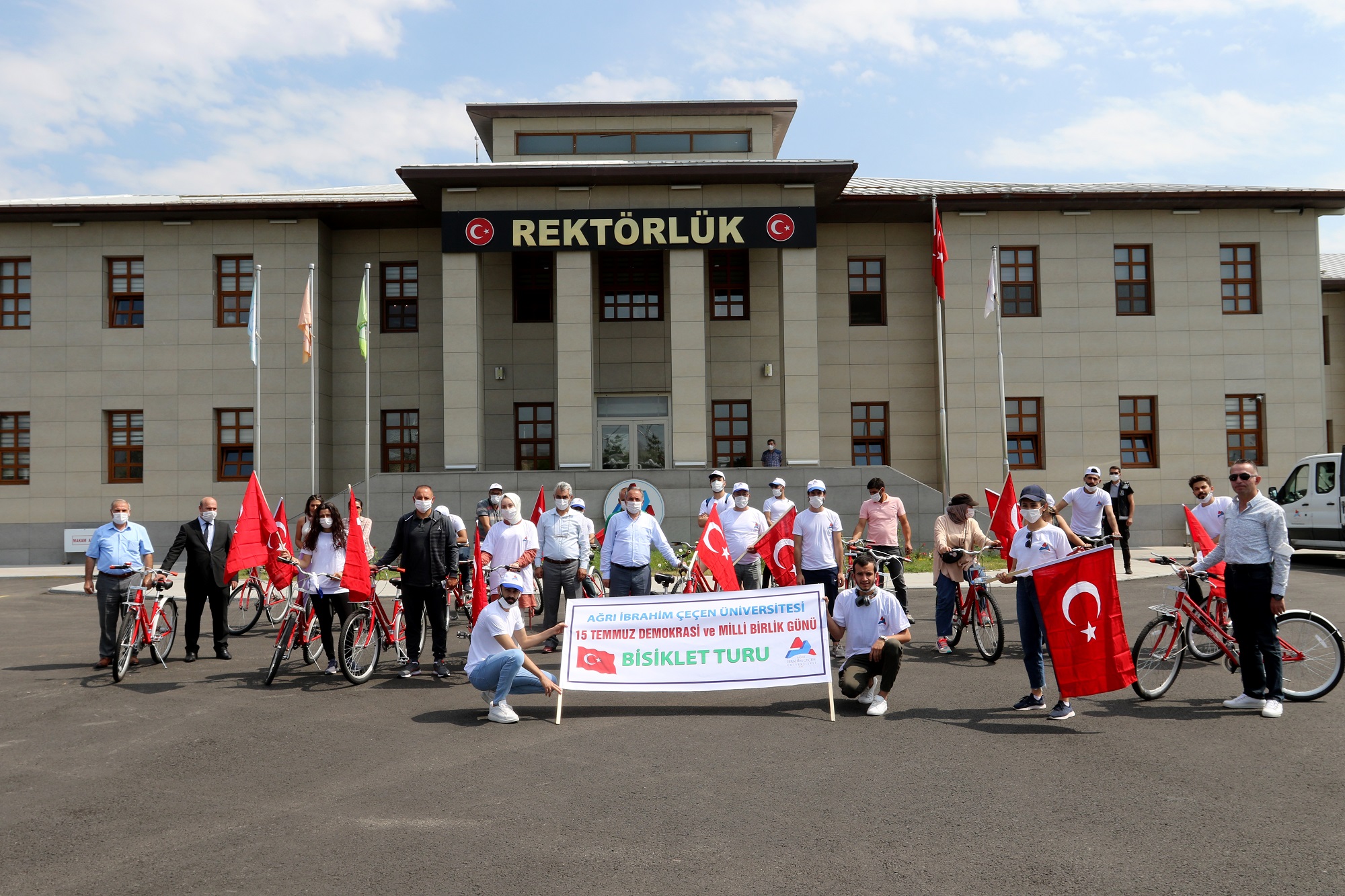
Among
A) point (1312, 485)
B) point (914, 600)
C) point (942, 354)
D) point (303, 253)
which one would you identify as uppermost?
point (303, 253)

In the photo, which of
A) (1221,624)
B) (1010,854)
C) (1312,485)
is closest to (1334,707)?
(1221,624)

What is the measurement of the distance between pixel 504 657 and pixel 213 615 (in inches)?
215

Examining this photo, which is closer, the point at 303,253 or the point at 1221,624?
the point at 1221,624

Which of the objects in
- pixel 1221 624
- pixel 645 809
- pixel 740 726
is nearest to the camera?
pixel 645 809

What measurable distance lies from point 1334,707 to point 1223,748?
202 centimetres

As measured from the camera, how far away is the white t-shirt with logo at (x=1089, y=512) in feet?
47.7

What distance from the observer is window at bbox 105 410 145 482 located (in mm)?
26453

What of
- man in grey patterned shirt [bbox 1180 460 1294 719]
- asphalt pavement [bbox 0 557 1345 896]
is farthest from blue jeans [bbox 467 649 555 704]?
man in grey patterned shirt [bbox 1180 460 1294 719]

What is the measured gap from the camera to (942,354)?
2589cm

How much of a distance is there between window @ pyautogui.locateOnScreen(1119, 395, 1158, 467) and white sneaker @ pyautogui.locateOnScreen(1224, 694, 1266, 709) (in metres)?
19.9

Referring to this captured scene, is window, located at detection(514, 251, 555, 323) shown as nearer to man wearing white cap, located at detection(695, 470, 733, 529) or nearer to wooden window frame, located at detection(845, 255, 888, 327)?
wooden window frame, located at detection(845, 255, 888, 327)

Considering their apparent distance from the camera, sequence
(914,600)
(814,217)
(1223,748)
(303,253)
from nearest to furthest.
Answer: (1223,748) < (914,600) < (814,217) < (303,253)

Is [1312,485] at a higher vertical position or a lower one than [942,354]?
lower

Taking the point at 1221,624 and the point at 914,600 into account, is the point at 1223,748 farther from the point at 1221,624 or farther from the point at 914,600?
the point at 914,600
